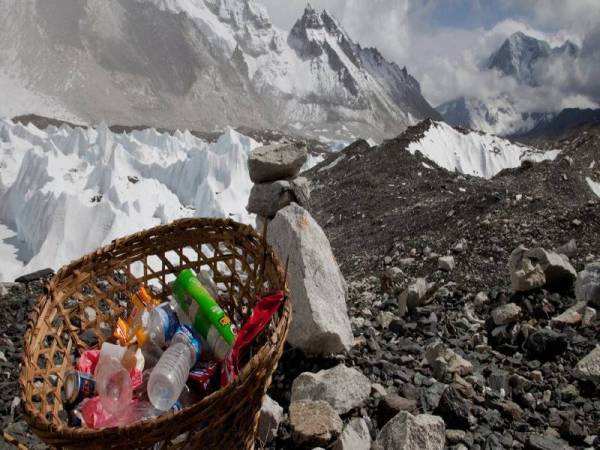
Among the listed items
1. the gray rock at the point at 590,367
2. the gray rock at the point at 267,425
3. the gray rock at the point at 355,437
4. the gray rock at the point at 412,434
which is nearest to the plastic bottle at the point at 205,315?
the gray rock at the point at 267,425

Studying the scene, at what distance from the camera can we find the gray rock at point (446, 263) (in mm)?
6746

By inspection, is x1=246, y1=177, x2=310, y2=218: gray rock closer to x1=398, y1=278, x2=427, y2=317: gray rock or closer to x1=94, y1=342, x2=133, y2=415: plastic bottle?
x1=398, y1=278, x2=427, y2=317: gray rock

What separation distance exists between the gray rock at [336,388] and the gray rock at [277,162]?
4.16m

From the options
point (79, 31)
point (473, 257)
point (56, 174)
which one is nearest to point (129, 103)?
point (79, 31)

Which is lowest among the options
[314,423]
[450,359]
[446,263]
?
[314,423]

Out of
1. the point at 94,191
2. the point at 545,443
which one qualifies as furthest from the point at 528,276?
the point at 94,191

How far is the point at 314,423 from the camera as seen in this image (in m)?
2.68

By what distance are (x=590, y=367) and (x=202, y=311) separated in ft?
8.90

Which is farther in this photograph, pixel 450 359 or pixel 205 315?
pixel 450 359

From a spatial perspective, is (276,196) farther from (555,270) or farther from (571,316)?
(571,316)

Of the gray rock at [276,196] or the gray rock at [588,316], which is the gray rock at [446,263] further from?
the gray rock at [588,316]

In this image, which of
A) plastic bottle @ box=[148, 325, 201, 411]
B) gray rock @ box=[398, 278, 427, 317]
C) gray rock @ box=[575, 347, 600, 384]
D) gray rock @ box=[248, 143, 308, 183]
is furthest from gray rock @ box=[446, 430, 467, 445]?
gray rock @ box=[248, 143, 308, 183]

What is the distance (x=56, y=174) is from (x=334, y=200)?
14857 mm

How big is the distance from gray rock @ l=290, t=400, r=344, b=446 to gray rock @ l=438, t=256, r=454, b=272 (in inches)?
175
